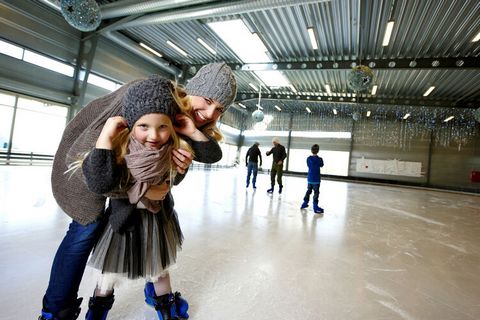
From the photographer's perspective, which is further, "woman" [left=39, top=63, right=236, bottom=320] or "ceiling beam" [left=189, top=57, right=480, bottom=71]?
"ceiling beam" [left=189, top=57, right=480, bottom=71]

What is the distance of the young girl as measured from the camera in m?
0.66

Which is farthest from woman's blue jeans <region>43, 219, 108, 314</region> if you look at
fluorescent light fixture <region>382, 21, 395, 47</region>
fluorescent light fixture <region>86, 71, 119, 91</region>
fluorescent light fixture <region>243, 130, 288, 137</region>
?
fluorescent light fixture <region>243, 130, 288, 137</region>

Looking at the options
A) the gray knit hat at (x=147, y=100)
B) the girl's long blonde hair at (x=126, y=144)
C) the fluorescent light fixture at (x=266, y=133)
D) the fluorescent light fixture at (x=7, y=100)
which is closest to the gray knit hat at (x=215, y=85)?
the girl's long blonde hair at (x=126, y=144)

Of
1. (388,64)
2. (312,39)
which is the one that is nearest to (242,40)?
(312,39)

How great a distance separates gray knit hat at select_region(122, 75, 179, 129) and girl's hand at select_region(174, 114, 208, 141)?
0.19 feet

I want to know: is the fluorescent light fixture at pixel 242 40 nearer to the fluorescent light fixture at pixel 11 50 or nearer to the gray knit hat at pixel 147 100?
the fluorescent light fixture at pixel 11 50

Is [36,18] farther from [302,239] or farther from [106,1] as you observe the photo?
[302,239]

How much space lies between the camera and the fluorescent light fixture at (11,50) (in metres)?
6.73

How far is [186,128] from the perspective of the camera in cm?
78

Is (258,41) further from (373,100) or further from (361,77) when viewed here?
(373,100)

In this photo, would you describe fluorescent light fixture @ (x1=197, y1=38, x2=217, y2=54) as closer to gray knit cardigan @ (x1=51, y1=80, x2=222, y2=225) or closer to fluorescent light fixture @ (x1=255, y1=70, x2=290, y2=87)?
fluorescent light fixture @ (x1=255, y1=70, x2=290, y2=87)

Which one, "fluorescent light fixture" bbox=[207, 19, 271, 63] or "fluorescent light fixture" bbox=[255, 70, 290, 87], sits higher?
"fluorescent light fixture" bbox=[255, 70, 290, 87]

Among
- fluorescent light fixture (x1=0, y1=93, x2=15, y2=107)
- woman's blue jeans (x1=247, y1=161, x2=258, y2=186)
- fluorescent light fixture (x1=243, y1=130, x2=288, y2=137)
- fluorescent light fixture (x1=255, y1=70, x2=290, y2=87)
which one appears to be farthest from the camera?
fluorescent light fixture (x1=243, y1=130, x2=288, y2=137)

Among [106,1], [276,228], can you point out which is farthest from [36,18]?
[276,228]
